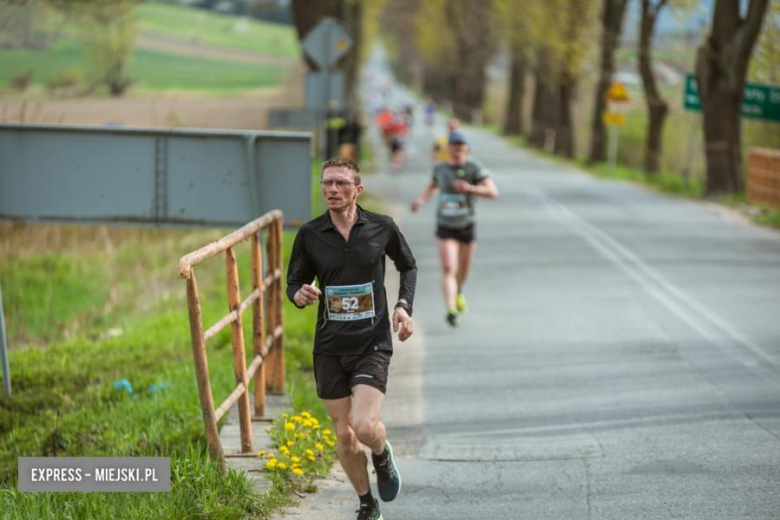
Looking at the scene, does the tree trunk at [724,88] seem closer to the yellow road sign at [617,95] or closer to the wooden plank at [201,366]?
the yellow road sign at [617,95]

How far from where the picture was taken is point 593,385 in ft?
34.4

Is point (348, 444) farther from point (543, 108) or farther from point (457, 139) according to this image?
point (543, 108)

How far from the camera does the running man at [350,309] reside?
640 cm

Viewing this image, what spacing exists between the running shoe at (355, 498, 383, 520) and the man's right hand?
1.11m

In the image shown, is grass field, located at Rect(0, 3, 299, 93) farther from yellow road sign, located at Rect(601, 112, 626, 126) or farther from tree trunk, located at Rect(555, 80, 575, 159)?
yellow road sign, located at Rect(601, 112, 626, 126)

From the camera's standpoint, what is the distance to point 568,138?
47.8 m

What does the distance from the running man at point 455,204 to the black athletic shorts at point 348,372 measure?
20.4 ft

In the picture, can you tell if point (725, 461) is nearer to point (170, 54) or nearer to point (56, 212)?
point (56, 212)

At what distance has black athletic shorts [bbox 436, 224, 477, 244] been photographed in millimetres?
13281

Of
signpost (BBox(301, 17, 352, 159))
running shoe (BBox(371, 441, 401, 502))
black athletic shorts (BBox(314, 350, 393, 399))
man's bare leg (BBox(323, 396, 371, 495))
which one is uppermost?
signpost (BBox(301, 17, 352, 159))

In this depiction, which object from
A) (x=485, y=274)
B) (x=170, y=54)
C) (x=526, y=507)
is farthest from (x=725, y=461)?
A: (x=170, y=54)

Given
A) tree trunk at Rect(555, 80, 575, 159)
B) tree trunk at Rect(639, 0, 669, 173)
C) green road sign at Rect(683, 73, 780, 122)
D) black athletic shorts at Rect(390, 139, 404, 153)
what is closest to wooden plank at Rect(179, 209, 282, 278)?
green road sign at Rect(683, 73, 780, 122)

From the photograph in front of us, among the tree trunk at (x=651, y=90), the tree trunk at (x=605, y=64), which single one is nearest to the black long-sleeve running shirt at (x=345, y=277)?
the tree trunk at (x=651, y=90)

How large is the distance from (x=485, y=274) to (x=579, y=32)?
2981cm
